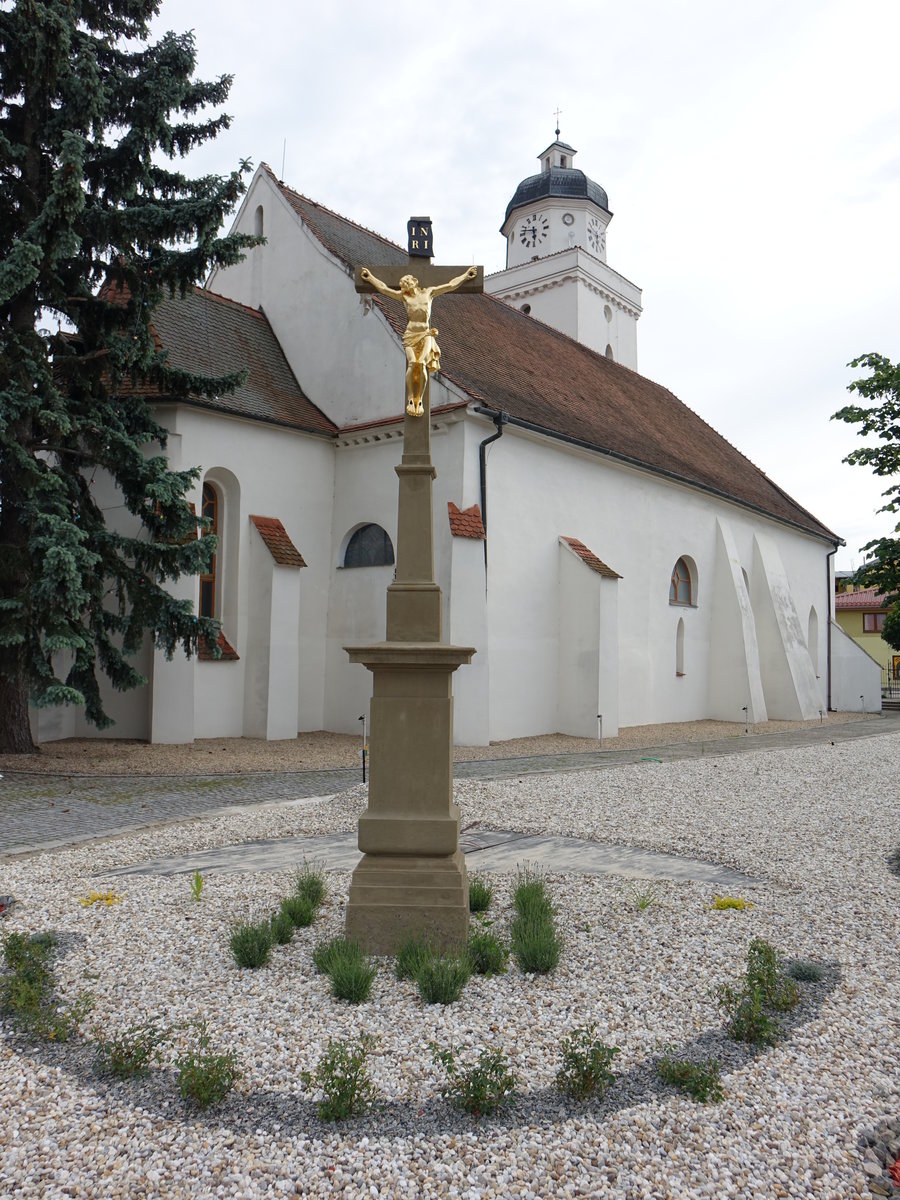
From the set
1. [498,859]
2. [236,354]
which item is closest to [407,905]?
[498,859]

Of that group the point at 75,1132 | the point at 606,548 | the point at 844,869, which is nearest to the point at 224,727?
the point at 606,548

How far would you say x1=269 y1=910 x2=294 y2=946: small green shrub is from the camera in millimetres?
4512

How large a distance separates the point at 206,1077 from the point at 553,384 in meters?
18.0

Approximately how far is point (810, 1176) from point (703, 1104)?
436mm

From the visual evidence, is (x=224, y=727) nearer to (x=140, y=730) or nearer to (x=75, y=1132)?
(x=140, y=730)

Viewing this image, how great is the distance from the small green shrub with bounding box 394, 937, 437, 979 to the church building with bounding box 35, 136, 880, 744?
32.7ft

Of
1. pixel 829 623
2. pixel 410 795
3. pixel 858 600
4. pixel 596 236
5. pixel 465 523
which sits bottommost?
pixel 410 795

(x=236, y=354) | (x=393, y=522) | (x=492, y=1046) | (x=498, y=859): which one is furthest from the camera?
(x=236, y=354)

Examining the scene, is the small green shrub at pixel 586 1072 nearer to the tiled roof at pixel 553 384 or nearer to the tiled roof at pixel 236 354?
the tiled roof at pixel 553 384

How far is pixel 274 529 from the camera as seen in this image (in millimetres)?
15258

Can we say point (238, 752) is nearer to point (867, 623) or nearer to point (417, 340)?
point (417, 340)

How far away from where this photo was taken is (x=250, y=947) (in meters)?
4.21

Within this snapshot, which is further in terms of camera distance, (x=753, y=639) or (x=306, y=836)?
(x=753, y=639)

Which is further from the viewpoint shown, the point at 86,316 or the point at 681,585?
the point at 681,585
